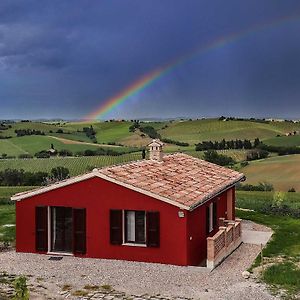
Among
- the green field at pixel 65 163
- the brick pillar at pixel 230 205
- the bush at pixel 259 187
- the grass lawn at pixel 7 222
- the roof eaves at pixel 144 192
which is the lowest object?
the bush at pixel 259 187

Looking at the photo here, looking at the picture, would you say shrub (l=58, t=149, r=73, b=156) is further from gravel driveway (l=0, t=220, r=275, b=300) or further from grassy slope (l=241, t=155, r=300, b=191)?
gravel driveway (l=0, t=220, r=275, b=300)

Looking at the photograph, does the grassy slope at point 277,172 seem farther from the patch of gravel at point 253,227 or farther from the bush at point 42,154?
the bush at point 42,154

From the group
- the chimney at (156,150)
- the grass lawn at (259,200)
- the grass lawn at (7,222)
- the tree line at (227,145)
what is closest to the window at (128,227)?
the chimney at (156,150)

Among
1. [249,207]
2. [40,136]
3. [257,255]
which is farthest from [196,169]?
[40,136]

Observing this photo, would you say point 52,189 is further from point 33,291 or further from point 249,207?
point 249,207

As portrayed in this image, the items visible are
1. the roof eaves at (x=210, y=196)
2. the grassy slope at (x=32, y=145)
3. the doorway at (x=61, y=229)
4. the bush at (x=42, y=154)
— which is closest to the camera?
the roof eaves at (x=210, y=196)

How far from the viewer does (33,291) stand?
14.0 metres

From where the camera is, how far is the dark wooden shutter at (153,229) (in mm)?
17109

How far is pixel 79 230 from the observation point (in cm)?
1819

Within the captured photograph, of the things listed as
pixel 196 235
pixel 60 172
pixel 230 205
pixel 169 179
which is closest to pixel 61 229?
pixel 169 179

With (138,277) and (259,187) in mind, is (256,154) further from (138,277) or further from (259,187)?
(138,277)

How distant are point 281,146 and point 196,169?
57.2 metres

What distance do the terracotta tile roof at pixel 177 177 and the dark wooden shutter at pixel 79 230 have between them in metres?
1.66

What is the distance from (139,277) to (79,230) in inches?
141
